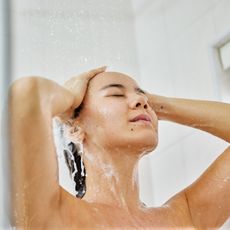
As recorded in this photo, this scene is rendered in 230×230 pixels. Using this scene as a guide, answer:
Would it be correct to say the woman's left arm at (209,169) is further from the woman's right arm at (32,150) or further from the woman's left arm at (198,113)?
the woman's right arm at (32,150)

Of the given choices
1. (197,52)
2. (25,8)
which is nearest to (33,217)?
(25,8)

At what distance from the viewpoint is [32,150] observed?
993 millimetres

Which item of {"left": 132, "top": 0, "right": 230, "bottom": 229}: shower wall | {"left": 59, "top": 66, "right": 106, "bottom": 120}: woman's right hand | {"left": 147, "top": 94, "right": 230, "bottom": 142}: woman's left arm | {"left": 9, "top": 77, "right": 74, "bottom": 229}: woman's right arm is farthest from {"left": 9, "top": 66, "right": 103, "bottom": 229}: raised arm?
{"left": 132, "top": 0, "right": 230, "bottom": 229}: shower wall

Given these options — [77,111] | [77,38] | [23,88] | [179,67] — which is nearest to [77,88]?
[77,111]

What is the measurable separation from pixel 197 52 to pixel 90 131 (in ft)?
2.00

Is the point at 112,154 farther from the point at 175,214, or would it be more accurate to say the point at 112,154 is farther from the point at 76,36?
the point at 76,36

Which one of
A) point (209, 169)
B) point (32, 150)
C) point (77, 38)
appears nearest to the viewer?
point (32, 150)

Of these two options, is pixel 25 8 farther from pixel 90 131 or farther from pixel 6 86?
pixel 6 86

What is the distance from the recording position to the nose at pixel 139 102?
1245 mm

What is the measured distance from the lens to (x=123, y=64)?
1.85m

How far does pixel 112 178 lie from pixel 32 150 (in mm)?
290

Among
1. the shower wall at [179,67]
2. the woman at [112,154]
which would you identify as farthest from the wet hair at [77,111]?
the shower wall at [179,67]

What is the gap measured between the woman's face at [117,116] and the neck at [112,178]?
0.09 ft

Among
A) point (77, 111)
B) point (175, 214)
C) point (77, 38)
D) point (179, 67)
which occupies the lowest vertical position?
point (175, 214)
